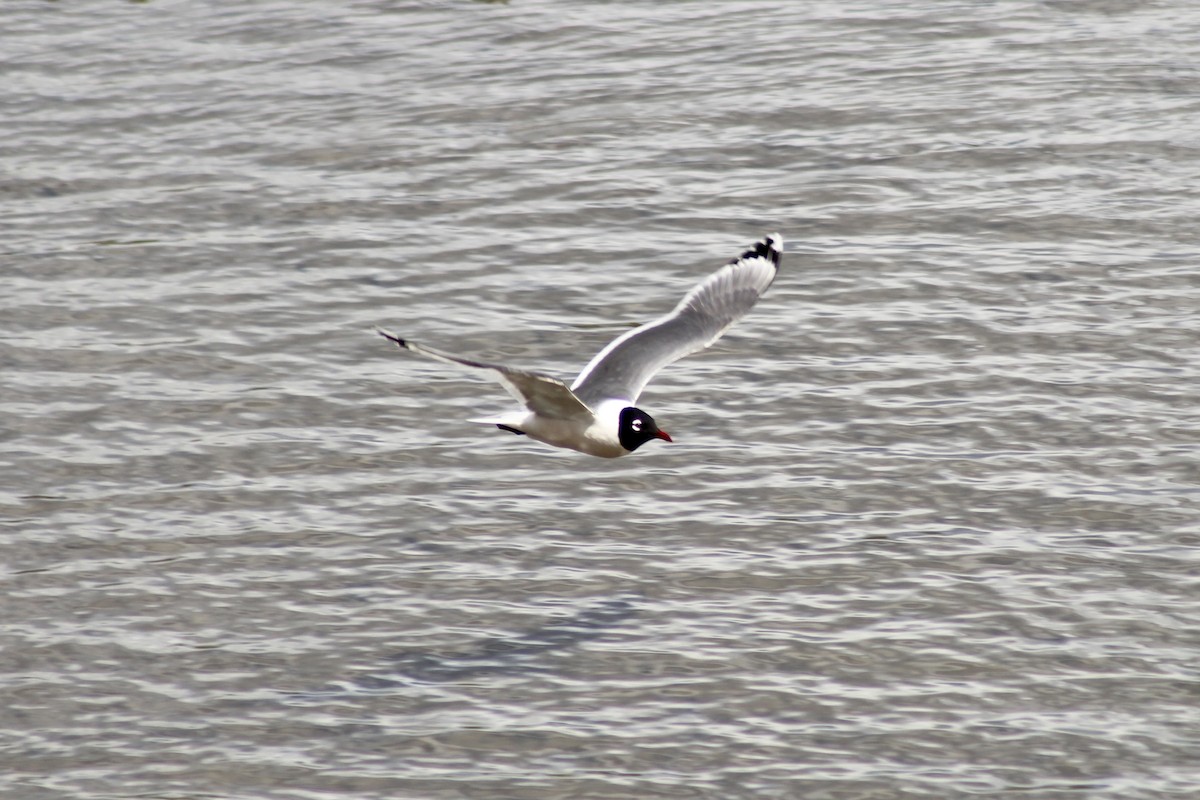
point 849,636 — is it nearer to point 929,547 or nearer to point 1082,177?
point 929,547

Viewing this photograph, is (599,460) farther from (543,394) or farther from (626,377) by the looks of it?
(543,394)

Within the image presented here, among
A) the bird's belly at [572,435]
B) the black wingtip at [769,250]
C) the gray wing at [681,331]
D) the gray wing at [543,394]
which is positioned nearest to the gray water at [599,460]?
the bird's belly at [572,435]

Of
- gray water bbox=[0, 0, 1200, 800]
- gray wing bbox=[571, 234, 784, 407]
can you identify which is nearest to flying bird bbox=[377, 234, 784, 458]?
gray wing bbox=[571, 234, 784, 407]

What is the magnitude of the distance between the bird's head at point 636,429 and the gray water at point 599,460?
822 mm

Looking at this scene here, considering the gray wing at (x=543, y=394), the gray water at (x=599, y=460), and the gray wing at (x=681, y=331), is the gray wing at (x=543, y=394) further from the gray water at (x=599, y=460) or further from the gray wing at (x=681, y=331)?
the gray water at (x=599, y=460)

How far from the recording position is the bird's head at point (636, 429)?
10.8 meters

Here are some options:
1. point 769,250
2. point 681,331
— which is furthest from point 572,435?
point 769,250

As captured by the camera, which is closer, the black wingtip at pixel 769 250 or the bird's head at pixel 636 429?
the bird's head at pixel 636 429

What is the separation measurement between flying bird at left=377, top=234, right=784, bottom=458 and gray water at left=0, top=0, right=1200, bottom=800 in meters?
0.88

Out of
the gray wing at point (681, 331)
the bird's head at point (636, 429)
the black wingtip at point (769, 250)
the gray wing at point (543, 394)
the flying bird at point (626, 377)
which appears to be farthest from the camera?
the black wingtip at point (769, 250)

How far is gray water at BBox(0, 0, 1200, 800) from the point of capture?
9.54 meters

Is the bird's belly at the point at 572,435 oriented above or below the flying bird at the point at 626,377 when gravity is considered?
below

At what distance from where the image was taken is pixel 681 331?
1195 cm

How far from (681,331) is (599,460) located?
4.45ft
